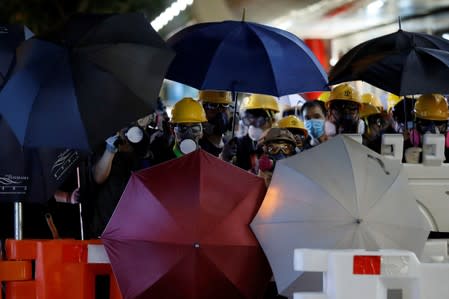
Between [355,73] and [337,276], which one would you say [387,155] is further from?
[337,276]

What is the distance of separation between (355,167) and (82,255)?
1.91 m

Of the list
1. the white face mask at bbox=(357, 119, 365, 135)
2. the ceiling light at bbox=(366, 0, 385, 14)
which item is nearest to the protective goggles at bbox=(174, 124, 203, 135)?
the white face mask at bbox=(357, 119, 365, 135)

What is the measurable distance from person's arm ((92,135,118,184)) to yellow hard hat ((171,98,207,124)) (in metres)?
0.67

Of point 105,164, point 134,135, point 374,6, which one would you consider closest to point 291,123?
point 134,135

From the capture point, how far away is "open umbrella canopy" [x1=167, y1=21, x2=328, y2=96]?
8.06 meters

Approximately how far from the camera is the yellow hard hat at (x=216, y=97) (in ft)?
28.6

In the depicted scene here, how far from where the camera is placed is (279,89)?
8031mm

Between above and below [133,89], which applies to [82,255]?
below

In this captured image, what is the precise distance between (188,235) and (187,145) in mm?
1613

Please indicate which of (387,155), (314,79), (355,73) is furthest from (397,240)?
(314,79)

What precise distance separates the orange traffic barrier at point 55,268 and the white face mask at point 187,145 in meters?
1.24

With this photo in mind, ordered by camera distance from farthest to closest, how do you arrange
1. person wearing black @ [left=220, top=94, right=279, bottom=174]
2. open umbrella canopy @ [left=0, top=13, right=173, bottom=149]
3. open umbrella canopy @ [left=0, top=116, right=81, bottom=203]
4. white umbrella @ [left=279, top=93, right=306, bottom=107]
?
white umbrella @ [left=279, top=93, right=306, bottom=107]
person wearing black @ [left=220, top=94, right=279, bottom=174]
open umbrella canopy @ [left=0, top=116, right=81, bottom=203]
open umbrella canopy @ [left=0, top=13, right=173, bottom=149]

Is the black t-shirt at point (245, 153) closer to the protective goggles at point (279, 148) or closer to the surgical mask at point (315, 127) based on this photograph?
the surgical mask at point (315, 127)

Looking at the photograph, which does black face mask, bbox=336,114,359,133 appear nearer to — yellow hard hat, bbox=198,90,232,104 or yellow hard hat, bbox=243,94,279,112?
yellow hard hat, bbox=198,90,232,104
